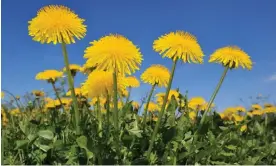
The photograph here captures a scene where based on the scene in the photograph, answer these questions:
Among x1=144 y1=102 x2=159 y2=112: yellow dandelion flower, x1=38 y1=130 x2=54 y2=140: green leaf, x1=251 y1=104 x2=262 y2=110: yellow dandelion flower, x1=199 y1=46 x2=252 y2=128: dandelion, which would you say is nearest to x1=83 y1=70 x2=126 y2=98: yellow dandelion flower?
x1=38 y1=130 x2=54 y2=140: green leaf

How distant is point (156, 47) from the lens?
8.55 feet

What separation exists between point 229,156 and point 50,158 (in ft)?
4.34

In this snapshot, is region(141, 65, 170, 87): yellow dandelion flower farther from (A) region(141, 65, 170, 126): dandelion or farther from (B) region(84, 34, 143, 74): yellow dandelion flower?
(B) region(84, 34, 143, 74): yellow dandelion flower

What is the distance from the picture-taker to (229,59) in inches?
115

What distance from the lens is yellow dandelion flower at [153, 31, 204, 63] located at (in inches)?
99.9

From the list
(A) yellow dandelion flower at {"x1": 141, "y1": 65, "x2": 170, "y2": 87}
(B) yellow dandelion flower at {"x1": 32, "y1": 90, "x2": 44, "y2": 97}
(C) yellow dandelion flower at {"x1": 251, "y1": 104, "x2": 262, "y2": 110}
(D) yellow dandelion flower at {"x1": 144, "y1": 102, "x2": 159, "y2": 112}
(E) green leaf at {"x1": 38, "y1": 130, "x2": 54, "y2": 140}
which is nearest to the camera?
(E) green leaf at {"x1": 38, "y1": 130, "x2": 54, "y2": 140}

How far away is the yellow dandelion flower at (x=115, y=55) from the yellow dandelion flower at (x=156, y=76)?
Answer: 778 mm

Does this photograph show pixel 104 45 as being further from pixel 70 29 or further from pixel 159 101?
pixel 159 101

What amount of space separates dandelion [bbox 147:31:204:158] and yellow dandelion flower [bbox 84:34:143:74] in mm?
180

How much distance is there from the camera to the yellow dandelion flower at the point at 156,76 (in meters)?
3.25

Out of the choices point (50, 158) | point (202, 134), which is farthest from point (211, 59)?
point (50, 158)

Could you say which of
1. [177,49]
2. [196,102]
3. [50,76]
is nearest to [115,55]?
[177,49]

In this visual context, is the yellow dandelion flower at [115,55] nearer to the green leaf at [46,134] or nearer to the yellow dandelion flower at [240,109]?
the green leaf at [46,134]

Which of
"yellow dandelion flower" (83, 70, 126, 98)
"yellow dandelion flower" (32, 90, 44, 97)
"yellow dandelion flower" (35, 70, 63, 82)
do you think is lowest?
"yellow dandelion flower" (83, 70, 126, 98)
